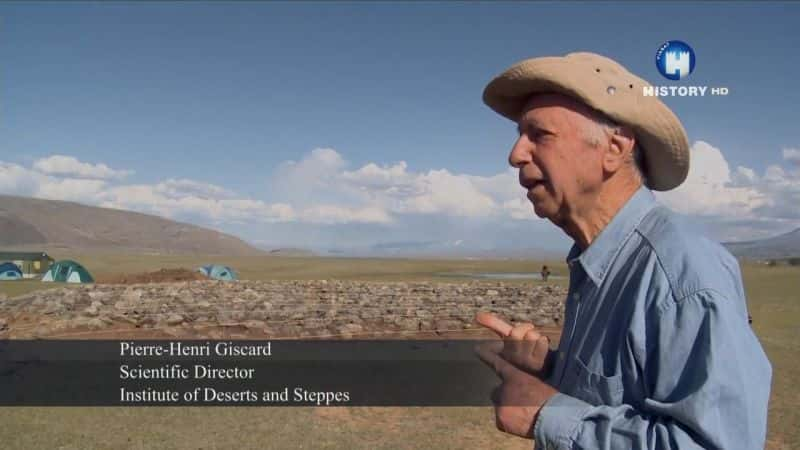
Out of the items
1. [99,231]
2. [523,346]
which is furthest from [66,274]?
[99,231]

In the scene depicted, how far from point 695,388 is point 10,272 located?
33.9 metres

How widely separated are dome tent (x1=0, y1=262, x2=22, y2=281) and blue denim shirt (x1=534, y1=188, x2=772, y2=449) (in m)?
32.5

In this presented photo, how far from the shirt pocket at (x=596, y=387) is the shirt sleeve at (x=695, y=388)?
5 centimetres

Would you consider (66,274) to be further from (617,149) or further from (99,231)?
(99,231)

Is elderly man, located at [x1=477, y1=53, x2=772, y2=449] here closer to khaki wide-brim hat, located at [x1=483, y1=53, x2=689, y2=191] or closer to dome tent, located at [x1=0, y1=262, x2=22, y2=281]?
khaki wide-brim hat, located at [x1=483, y1=53, x2=689, y2=191]

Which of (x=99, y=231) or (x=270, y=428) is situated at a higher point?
(x=99, y=231)

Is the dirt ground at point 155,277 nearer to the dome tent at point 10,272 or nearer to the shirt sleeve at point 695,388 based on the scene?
the dome tent at point 10,272

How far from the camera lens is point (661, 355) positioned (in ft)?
3.73

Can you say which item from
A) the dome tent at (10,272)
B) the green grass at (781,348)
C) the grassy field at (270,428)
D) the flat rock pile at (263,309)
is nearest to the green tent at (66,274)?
the dome tent at (10,272)

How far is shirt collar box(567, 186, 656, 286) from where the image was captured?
4.54 ft

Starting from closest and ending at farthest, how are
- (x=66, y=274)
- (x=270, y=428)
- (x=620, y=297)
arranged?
(x=620, y=297) < (x=270, y=428) < (x=66, y=274)

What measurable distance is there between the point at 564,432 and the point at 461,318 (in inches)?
508

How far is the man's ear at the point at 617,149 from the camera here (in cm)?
143

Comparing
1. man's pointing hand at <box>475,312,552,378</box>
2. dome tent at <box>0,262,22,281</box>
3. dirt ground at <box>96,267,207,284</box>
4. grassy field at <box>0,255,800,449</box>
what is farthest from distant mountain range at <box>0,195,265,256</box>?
man's pointing hand at <box>475,312,552,378</box>
